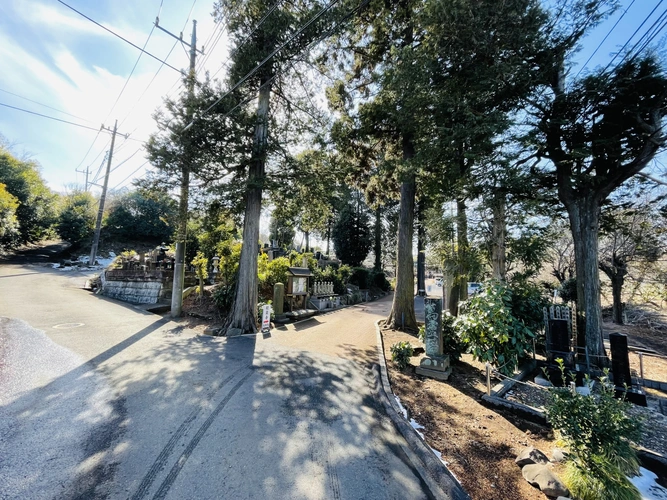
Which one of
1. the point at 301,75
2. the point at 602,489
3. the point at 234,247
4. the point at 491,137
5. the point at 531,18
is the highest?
the point at 301,75

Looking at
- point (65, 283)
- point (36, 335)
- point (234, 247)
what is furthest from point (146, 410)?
point (65, 283)

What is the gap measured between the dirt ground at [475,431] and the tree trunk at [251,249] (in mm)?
5079

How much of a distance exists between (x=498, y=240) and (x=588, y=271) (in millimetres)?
2340

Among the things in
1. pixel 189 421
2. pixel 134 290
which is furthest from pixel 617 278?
pixel 134 290

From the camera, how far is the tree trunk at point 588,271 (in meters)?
6.59

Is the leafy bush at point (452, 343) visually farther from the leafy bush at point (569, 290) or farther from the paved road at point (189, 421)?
the leafy bush at point (569, 290)

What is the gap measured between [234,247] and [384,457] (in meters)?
10.3

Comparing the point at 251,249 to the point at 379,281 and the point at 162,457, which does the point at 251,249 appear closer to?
the point at 162,457

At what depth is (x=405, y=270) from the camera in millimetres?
10008

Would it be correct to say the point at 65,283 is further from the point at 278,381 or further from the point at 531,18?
the point at 531,18

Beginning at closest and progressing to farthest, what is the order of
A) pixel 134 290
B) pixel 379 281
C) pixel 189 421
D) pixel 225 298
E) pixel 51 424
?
pixel 51 424 → pixel 189 421 → pixel 225 298 → pixel 134 290 → pixel 379 281

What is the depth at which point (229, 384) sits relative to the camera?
190 inches

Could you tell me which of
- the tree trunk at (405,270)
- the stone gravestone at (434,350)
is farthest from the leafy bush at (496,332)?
the tree trunk at (405,270)

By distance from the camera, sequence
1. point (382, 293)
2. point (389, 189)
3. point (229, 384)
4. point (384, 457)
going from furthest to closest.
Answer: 1. point (382, 293)
2. point (389, 189)
3. point (229, 384)
4. point (384, 457)
